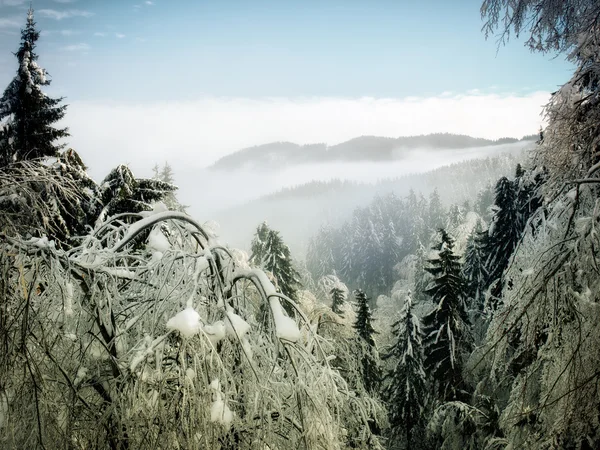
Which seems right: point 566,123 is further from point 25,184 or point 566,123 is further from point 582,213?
point 25,184

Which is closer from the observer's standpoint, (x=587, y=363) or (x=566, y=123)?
(x=587, y=363)

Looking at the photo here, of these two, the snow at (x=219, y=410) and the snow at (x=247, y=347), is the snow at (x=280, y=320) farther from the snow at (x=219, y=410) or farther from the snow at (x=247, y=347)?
the snow at (x=219, y=410)

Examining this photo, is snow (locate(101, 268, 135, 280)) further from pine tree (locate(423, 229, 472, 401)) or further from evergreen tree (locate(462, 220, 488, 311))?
evergreen tree (locate(462, 220, 488, 311))

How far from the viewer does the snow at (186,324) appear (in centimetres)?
250

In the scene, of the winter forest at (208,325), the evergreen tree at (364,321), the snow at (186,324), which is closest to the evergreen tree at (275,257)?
the evergreen tree at (364,321)

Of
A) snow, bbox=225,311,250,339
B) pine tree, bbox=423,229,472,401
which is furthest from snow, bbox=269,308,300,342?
pine tree, bbox=423,229,472,401

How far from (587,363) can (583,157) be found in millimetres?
2486

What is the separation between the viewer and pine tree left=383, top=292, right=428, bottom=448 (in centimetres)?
1869

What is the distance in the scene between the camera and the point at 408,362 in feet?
61.7

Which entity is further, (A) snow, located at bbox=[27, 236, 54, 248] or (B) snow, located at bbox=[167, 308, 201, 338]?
(A) snow, located at bbox=[27, 236, 54, 248]

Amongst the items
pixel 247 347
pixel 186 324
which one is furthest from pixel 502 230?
pixel 186 324

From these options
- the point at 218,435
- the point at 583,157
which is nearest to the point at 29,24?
the point at 218,435

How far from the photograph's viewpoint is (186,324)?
8.23 ft

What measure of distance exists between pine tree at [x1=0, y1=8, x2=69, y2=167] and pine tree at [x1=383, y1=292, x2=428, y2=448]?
16.5 meters
